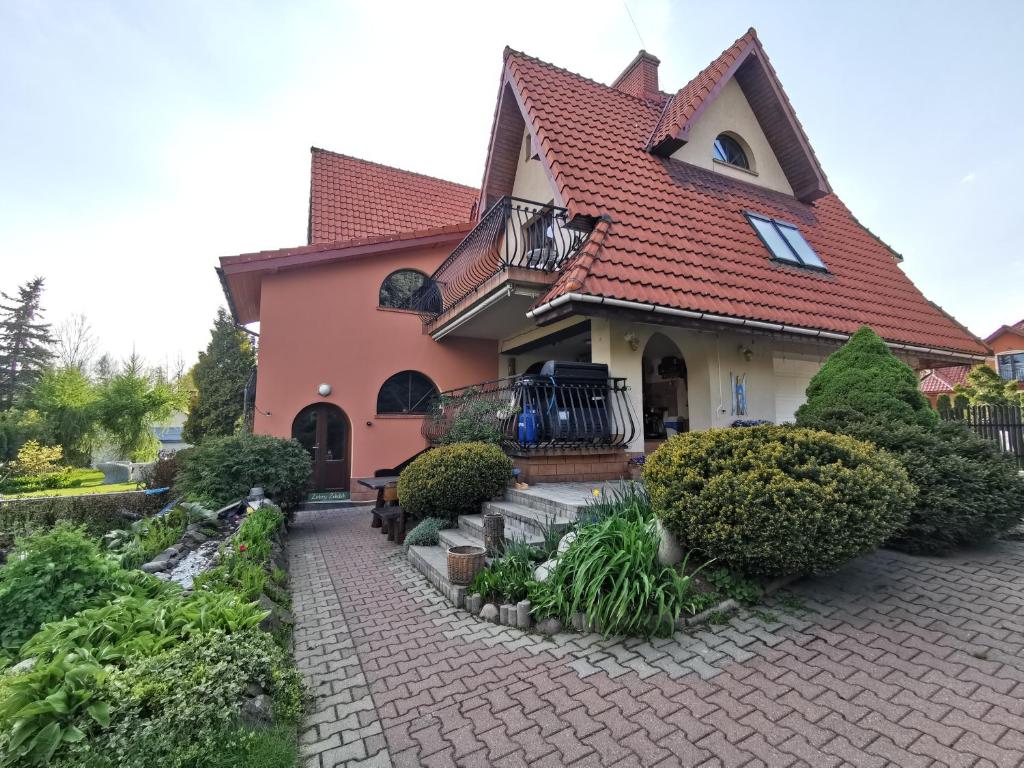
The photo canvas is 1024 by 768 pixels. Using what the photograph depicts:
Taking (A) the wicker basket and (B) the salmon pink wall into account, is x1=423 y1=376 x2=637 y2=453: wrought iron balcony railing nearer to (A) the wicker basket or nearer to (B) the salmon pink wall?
(A) the wicker basket

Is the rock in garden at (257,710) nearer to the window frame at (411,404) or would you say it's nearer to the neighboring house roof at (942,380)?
the window frame at (411,404)

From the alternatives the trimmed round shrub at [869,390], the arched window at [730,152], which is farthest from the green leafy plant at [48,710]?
the arched window at [730,152]

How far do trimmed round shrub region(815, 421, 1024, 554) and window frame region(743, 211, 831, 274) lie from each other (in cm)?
433

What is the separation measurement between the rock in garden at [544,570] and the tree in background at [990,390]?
661 inches

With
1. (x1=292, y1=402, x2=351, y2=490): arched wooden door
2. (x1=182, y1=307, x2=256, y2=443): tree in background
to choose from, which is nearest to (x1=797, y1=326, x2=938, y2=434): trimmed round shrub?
(x1=292, y1=402, x2=351, y2=490): arched wooden door

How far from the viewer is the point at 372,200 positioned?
12.3 meters

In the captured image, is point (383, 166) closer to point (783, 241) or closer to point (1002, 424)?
point (783, 241)

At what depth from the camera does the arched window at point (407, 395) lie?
1045 centimetres

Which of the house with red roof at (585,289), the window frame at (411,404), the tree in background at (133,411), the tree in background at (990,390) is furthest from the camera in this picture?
the tree in background at (133,411)

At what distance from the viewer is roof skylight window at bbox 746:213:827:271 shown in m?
8.22

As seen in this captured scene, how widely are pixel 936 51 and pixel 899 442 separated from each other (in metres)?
9.08

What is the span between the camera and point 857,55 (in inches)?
343

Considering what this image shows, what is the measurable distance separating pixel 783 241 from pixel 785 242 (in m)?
0.04

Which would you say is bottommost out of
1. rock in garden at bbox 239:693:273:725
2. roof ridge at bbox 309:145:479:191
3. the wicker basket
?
rock in garden at bbox 239:693:273:725
